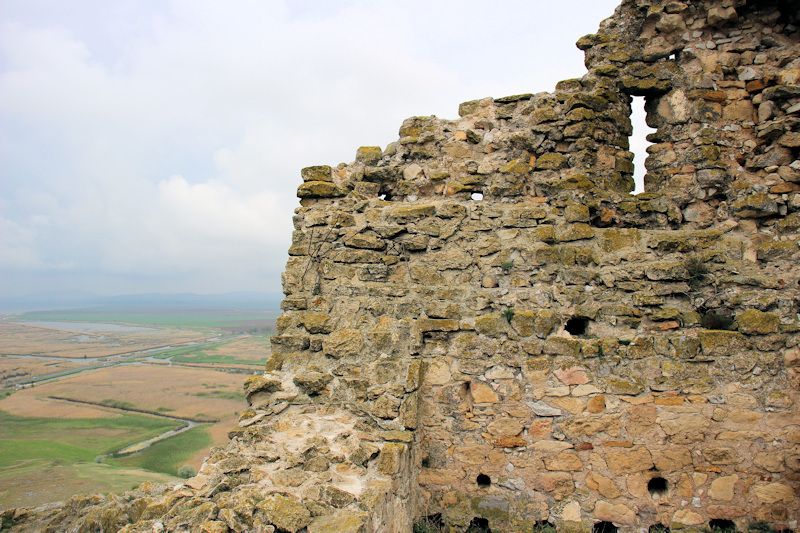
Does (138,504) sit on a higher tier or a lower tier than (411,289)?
lower

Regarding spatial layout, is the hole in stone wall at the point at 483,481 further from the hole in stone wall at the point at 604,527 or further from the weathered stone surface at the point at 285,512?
the weathered stone surface at the point at 285,512

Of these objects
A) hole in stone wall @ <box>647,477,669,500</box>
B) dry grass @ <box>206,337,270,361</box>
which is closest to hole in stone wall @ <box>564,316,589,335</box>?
hole in stone wall @ <box>647,477,669,500</box>

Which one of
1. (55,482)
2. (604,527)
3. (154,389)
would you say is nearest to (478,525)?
(604,527)

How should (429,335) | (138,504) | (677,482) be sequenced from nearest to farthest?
(138,504)
(677,482)
(429,335)

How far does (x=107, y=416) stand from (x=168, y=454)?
13295mm

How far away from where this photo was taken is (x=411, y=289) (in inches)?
202

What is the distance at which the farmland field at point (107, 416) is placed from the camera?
8664mm

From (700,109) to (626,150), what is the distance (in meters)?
0.88

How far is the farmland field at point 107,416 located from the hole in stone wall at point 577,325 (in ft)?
16.9

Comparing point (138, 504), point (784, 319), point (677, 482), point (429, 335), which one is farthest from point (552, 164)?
point (138, 504)

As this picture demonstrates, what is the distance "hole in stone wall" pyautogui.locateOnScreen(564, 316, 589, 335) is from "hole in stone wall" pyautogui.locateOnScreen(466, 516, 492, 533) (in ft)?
6.73

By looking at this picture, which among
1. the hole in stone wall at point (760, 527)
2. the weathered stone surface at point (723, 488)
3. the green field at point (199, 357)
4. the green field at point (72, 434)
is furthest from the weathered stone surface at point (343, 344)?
the green field at point (199, 357)

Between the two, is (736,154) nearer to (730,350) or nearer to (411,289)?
(730,350)

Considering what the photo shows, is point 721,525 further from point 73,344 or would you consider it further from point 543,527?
point 73,344
